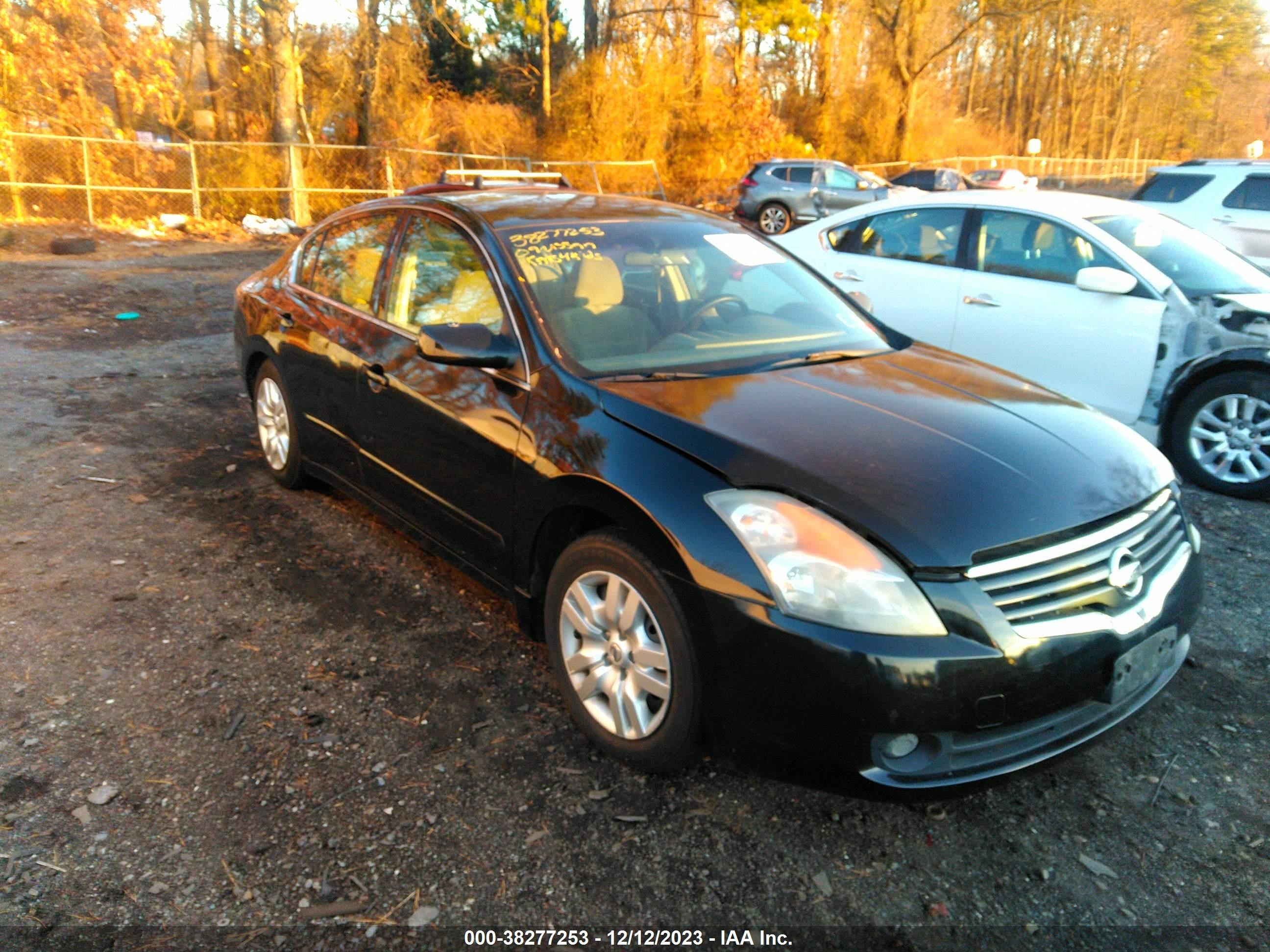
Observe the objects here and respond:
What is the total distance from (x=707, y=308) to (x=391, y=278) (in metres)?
1.41

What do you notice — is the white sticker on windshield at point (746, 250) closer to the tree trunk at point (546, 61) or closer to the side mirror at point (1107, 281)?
the side mirror at point (1107, 281)

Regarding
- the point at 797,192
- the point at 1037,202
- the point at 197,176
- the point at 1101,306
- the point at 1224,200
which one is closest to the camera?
the point at 1101,306

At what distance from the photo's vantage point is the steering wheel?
3.74 meters

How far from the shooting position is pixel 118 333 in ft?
31.6

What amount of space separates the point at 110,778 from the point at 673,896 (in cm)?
175

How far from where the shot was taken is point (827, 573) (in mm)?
2465

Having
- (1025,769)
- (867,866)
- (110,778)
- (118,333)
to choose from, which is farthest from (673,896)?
(118,333)

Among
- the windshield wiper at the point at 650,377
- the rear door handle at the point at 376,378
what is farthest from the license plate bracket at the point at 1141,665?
A: the rear door handle at the point at 376,378

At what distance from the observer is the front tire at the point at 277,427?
5000 mm

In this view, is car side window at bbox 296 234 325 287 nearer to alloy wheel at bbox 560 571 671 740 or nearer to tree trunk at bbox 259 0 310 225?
alloy wheel at bbox 560 571 671 740

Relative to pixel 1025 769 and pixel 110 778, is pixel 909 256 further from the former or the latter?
pixel 110 778

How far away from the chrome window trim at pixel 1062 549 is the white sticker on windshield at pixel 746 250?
6.38 ft

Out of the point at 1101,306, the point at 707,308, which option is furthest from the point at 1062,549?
the point at 1101,306

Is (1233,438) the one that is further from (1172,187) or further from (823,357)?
(1172,187)
